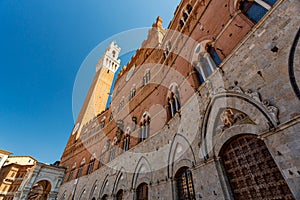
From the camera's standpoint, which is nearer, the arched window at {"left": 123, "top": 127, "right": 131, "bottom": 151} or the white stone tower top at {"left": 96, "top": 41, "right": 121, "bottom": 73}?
the arched window at {"left": 123, "top": 127, "right": 131, "bottom": 151}

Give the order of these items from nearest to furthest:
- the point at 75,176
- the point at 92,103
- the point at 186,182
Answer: the point at 186,182, the point at 75,176, the point at 92,103

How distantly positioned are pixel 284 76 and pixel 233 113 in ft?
4.19

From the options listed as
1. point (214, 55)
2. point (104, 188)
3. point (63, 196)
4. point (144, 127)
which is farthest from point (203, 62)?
point (63, 196)

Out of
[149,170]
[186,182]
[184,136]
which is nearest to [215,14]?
[184,136]

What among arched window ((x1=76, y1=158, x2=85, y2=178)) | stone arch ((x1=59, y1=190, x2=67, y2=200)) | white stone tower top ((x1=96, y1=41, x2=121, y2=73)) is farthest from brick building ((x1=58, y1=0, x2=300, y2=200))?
white stone tower top ((x1=96, y1=41, x2=121, y2=73))

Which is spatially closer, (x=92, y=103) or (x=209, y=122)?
(x=209, y=122)

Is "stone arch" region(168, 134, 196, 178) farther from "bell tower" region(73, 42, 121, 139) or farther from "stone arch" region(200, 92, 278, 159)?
"bell tower" region(73, 42, 121, 139)

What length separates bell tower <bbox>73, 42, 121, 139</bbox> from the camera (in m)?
26.5

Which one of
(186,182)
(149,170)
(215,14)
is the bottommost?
(186,182)

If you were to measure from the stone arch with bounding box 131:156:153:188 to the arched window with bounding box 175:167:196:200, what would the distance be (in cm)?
155

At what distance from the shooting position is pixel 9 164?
25031 mm

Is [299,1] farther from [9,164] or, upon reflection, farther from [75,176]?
[9,164]

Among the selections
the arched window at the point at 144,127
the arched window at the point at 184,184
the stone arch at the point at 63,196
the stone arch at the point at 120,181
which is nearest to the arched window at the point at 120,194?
the stone arch at the point at 120,181

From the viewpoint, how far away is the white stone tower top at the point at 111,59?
122ft
